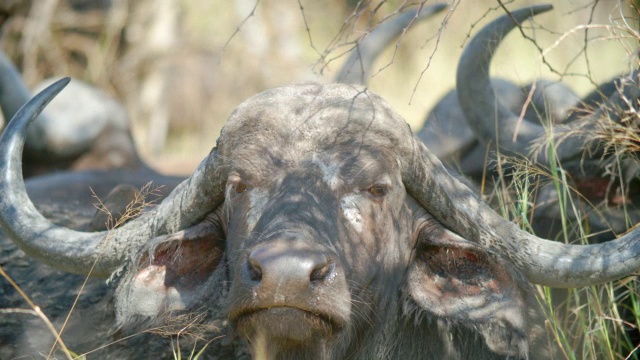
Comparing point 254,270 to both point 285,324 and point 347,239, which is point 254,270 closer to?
point 285,324

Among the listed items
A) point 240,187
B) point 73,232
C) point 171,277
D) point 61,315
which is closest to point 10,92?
point 61,315

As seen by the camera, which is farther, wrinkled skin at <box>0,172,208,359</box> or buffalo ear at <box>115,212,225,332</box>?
A: wrinkled skin at <box>0,172,208,359</box>

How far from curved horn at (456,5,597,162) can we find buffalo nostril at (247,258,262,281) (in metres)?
2.47

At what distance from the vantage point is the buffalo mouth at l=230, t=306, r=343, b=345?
3322 millimetres

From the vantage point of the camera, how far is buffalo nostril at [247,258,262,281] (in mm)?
3256

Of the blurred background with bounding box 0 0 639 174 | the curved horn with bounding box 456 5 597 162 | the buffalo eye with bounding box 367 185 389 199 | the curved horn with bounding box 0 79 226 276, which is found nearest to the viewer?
the buffalo eye with bounding box 367 185 389 199

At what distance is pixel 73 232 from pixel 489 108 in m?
2.81

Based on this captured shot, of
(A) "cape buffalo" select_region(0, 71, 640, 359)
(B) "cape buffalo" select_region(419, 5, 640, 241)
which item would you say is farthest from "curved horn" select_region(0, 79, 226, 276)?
(B) "cape buffalo" select_region(419, 5, 640, 241)

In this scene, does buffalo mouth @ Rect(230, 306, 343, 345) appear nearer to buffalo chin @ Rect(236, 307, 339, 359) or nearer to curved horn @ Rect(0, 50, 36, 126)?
buffalo chin @ Rect(236, 307, 339, 359)

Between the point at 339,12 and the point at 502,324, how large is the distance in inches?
493

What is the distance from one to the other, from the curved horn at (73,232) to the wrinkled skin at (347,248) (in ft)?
0.34

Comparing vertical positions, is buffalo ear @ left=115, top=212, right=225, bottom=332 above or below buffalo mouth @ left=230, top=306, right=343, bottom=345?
below

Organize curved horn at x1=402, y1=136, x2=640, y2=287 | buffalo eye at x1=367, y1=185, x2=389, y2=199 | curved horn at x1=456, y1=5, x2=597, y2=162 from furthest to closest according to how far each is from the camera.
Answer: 1. curved horn at x1=456, y1=5, x2=597, y2=162
2. buffalo eye at x1=367, y1=185, x2=389, y2=199
3. curved horn at x1=402, y1=136, x2=640, y2=287

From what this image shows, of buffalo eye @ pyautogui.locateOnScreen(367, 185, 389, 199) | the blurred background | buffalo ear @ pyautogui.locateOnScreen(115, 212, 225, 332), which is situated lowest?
the blurred background
